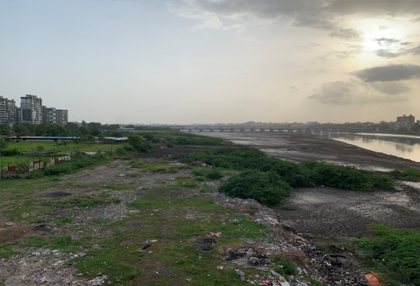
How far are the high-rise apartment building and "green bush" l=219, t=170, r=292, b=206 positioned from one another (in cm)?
13294

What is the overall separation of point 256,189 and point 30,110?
13884 cm

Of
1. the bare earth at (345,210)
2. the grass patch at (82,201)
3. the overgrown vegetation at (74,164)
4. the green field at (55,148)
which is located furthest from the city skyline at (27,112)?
the bare earth at (345,210)

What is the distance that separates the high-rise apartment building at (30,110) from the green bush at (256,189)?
133 metres

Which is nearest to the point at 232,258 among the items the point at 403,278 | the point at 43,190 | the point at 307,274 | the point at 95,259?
the point at 307,274

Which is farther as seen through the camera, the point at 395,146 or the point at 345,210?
the point at 395,146

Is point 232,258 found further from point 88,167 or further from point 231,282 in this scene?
point 88,167

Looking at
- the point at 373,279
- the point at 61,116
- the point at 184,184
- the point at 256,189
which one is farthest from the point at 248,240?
the point at 61,116

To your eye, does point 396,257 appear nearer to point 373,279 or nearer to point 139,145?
point 373,279

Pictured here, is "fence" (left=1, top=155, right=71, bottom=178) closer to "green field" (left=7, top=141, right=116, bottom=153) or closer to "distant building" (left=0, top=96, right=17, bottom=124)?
"green field" (left=7, top=141, right=116, bottom=153)

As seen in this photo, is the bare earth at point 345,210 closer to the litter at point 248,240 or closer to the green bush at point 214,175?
the litter at point 248,240

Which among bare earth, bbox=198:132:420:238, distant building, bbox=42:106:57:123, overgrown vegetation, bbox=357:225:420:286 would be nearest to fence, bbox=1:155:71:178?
bare earth, bbox=198:132:420:238

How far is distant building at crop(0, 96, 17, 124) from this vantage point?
112 meters

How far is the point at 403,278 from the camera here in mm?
6605

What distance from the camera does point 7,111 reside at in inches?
4532
